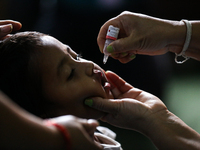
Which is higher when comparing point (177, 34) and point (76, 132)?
point (177, 34)

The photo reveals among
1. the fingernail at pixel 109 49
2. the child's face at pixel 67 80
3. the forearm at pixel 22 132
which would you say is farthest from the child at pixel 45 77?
the forearm at pixel 22 132

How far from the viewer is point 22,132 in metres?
0.43

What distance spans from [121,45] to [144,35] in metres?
A: 0.15

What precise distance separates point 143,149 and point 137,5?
4.29 feet

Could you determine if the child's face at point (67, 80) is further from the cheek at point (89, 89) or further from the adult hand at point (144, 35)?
the adult hand at point (144, 35)

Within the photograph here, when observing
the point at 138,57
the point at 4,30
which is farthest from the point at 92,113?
the point at 138,57

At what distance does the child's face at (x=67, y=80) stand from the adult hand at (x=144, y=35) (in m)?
0.22

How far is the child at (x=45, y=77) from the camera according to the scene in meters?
0.83

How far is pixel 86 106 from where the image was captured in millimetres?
970

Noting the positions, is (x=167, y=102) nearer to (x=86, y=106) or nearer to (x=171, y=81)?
(x=171, y=81)

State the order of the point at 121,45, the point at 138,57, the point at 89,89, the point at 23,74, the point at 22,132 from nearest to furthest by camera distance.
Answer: the point at 22,132
the point at 23,74
the point at 89,89
the point at 121,45
the point at 138,57

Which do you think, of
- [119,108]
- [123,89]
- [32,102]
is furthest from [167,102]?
[32,102]

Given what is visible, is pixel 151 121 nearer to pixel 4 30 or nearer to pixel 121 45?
pixel 121 45

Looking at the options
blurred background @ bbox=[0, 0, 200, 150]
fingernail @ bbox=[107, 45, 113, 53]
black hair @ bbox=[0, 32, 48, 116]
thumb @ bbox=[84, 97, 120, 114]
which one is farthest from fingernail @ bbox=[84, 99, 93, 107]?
blurred background @ bbox=[0, 0, 200, 150]
